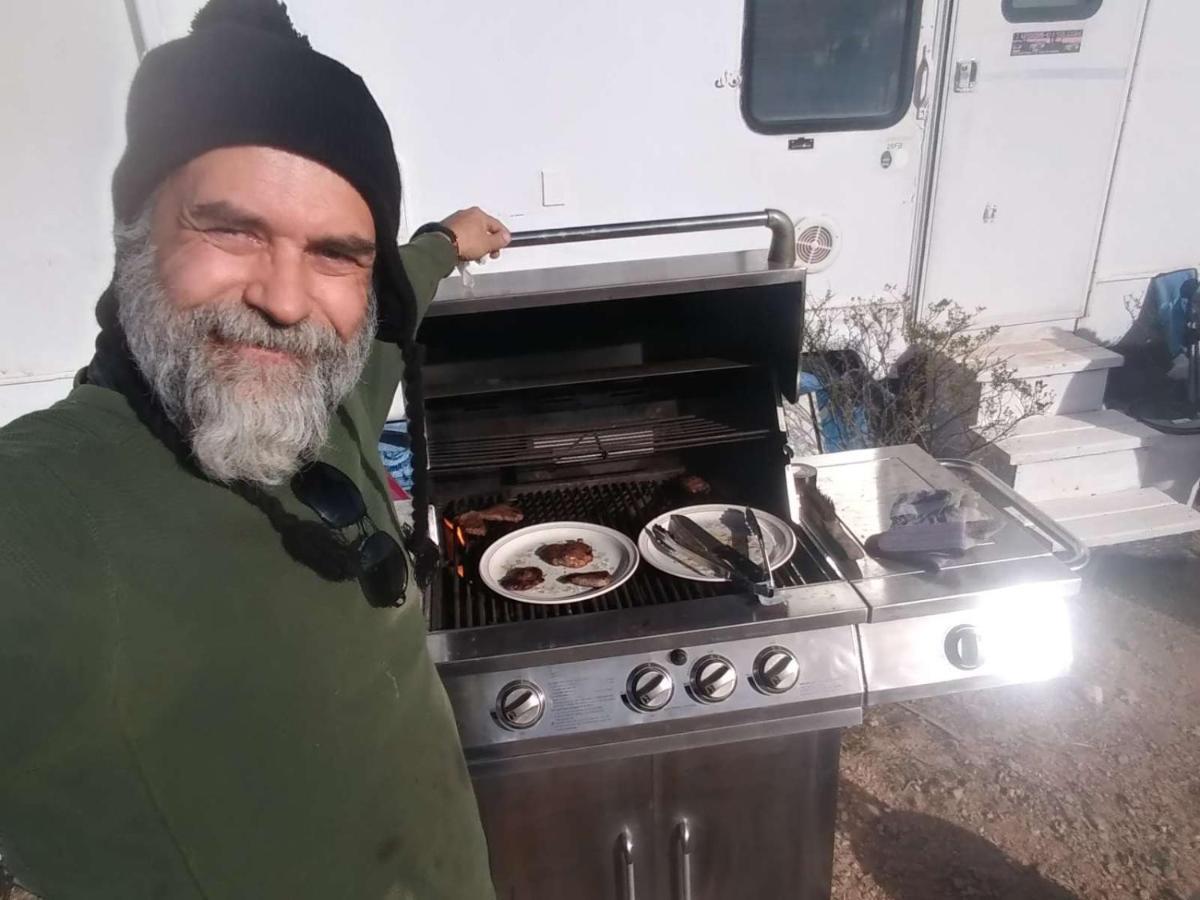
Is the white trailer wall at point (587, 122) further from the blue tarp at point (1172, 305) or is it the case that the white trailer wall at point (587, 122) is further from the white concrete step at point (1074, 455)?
the blue tarp at point (1172, 305)

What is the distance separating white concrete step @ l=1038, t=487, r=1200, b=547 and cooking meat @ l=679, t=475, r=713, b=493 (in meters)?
2.46

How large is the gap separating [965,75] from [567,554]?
3.26 m

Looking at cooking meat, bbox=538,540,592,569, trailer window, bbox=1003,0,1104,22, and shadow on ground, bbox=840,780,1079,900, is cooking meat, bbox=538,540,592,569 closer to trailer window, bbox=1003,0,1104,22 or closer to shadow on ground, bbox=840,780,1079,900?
shadow on ground, bbox=840,780,1079,900

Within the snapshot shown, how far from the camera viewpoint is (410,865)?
48.4 inches

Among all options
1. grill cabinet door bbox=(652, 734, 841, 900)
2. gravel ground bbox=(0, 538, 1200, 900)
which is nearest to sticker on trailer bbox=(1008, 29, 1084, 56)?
gravel ground bbox=(0, 538, 1200, 900)

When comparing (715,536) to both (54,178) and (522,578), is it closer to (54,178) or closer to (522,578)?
(522,578)

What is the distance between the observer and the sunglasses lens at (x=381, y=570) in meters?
1.14

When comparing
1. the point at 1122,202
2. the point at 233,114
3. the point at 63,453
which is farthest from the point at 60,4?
the point at 1122,202

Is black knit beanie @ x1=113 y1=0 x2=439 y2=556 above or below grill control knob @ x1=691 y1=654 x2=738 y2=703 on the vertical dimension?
above

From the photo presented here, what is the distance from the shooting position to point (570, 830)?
69.5 inches

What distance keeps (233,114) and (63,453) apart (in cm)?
47

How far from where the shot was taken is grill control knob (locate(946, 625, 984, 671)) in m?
1.64

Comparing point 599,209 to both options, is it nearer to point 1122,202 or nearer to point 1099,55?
point 1099,55

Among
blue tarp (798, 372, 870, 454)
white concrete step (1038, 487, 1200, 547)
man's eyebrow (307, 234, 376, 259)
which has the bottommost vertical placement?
white concrete step (1038, 487, 1200, 547)
